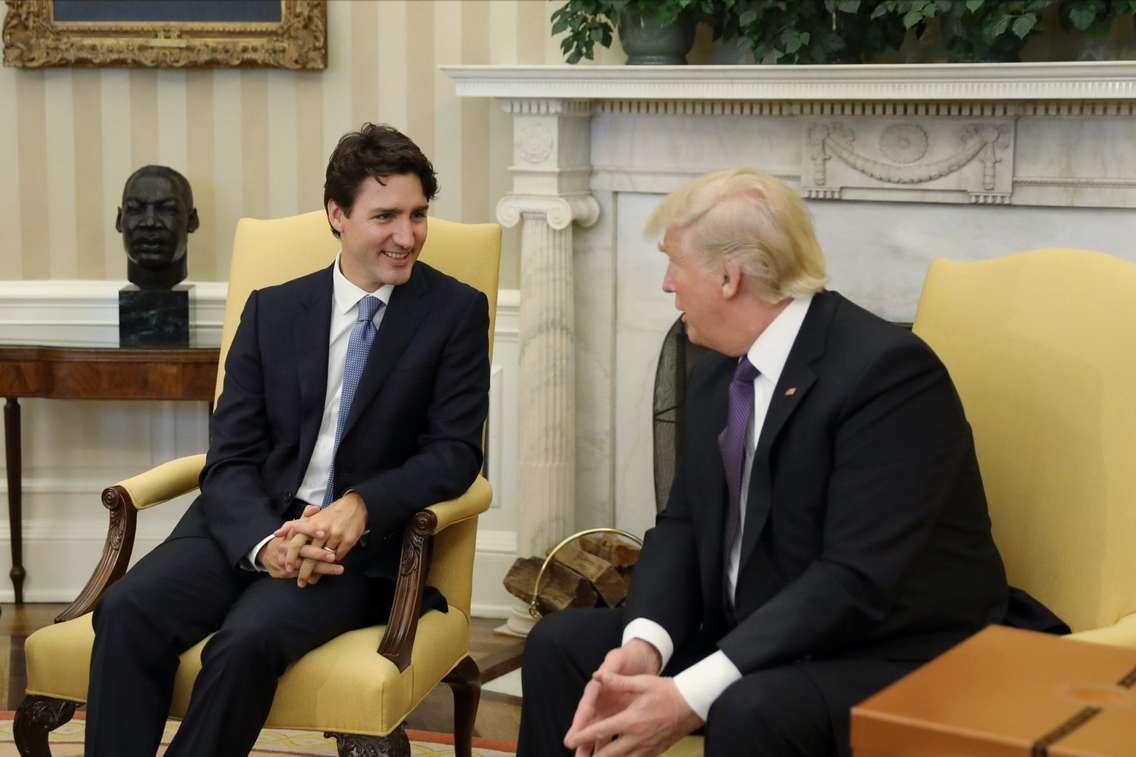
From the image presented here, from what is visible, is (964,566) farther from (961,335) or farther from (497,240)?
(497,240)

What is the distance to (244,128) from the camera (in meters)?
4.33

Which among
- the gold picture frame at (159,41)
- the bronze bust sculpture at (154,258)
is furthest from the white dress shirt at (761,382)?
the gold picture frame at (159,41)

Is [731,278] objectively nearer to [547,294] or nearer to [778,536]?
[778,536]

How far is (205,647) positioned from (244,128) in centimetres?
224

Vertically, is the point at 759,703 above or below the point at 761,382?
below

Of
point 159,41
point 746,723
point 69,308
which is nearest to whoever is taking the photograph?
point 746,723

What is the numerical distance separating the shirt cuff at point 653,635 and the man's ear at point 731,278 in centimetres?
49

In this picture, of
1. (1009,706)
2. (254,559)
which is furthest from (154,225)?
(1009,706)

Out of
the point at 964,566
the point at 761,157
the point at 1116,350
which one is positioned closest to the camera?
the point at 964,566

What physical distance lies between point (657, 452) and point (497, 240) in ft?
3.36

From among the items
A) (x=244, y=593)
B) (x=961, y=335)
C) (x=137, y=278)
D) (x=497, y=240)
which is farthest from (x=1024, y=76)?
(x=137, y=278)

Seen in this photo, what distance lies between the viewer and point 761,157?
3.84 m

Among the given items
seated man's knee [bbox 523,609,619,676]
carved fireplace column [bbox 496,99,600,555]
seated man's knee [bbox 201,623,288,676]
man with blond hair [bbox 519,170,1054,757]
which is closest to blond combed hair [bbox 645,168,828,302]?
man with blond hair [bbox 519,170,1054,757]

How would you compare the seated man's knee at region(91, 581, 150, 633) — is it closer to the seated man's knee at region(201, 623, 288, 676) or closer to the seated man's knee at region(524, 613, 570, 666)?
the seated man's knee at region(201, 623, 288, 676)
